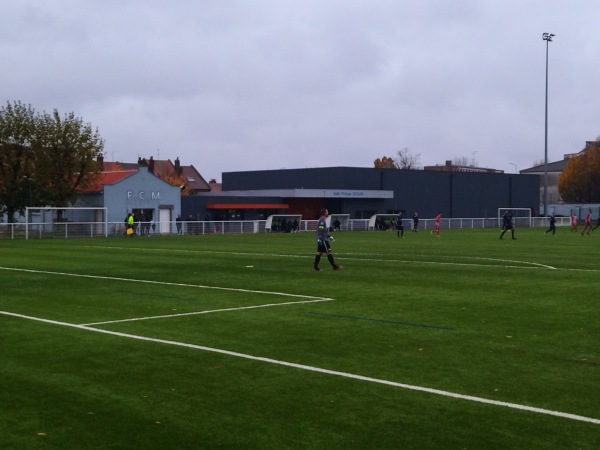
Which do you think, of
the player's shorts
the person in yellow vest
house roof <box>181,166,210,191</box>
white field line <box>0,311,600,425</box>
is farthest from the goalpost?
house roof <box>181,166,210,191</box>

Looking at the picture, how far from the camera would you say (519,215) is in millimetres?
93938

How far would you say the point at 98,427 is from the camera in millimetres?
7613

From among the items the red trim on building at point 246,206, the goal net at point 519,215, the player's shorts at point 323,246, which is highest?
the red trim on building at point 246,206

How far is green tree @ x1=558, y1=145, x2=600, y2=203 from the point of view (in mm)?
112938

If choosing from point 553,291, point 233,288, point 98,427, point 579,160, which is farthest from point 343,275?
point 579,160

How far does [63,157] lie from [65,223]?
876cm

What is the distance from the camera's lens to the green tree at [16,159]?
59719 millimetres

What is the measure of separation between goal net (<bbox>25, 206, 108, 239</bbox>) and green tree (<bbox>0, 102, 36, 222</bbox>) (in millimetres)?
1569

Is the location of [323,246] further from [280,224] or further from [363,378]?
[280,224]

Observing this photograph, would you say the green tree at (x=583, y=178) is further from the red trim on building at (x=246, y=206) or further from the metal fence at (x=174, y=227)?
the red trim on building at (x=246, y=206)

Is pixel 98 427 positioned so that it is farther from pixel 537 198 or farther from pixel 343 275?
pixel 537 198

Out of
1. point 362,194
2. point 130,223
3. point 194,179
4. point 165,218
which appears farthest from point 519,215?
point 194,179

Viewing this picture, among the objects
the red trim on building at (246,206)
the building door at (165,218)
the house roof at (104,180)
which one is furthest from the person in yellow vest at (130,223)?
the red trim on building at (246,206)

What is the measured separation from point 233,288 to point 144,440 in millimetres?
12788
